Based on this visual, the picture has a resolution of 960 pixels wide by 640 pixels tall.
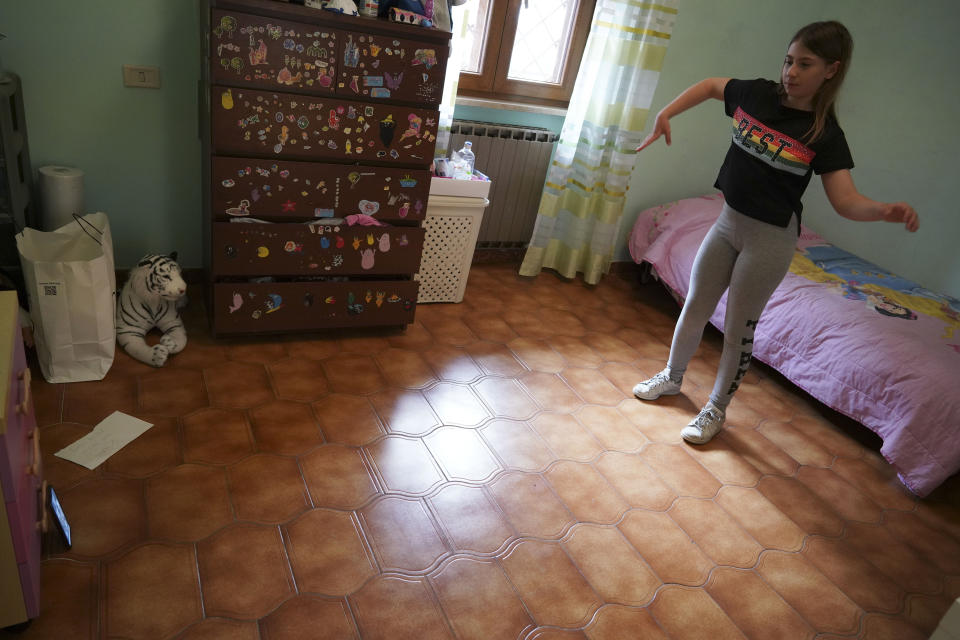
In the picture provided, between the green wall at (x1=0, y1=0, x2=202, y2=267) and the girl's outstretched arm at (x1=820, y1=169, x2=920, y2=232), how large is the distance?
228cm

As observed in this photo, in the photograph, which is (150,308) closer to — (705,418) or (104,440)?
(104,440)

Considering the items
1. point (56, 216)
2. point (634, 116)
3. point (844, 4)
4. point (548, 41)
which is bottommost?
point (56, 216)

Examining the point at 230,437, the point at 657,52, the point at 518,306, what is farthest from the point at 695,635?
the point at 657,52

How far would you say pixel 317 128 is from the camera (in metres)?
2.20

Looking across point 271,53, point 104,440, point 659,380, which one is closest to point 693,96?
point 659,380

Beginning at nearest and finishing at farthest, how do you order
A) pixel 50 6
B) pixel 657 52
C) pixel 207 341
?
pixel 50 6 < pixel 207 341 < pixel 657 52

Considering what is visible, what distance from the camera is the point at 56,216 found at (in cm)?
226

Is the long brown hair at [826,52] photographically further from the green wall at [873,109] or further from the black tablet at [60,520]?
the black tablet at [60,520]

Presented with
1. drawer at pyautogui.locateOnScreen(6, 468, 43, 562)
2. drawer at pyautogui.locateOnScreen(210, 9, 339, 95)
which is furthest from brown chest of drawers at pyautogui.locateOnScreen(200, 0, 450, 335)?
drawer at pyautogui.locateOnScreen(6, 468, 43, 562)

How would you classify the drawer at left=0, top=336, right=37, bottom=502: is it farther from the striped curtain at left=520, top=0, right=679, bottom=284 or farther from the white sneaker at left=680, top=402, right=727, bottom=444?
the striped curtain at left=520, top=0, right=679, bottom=284

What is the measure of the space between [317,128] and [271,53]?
0.89ft

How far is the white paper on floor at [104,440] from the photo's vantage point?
181cm

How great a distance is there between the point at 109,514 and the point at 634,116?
281 cm

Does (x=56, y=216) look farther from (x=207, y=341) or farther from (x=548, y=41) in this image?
(x=548, y=41)
